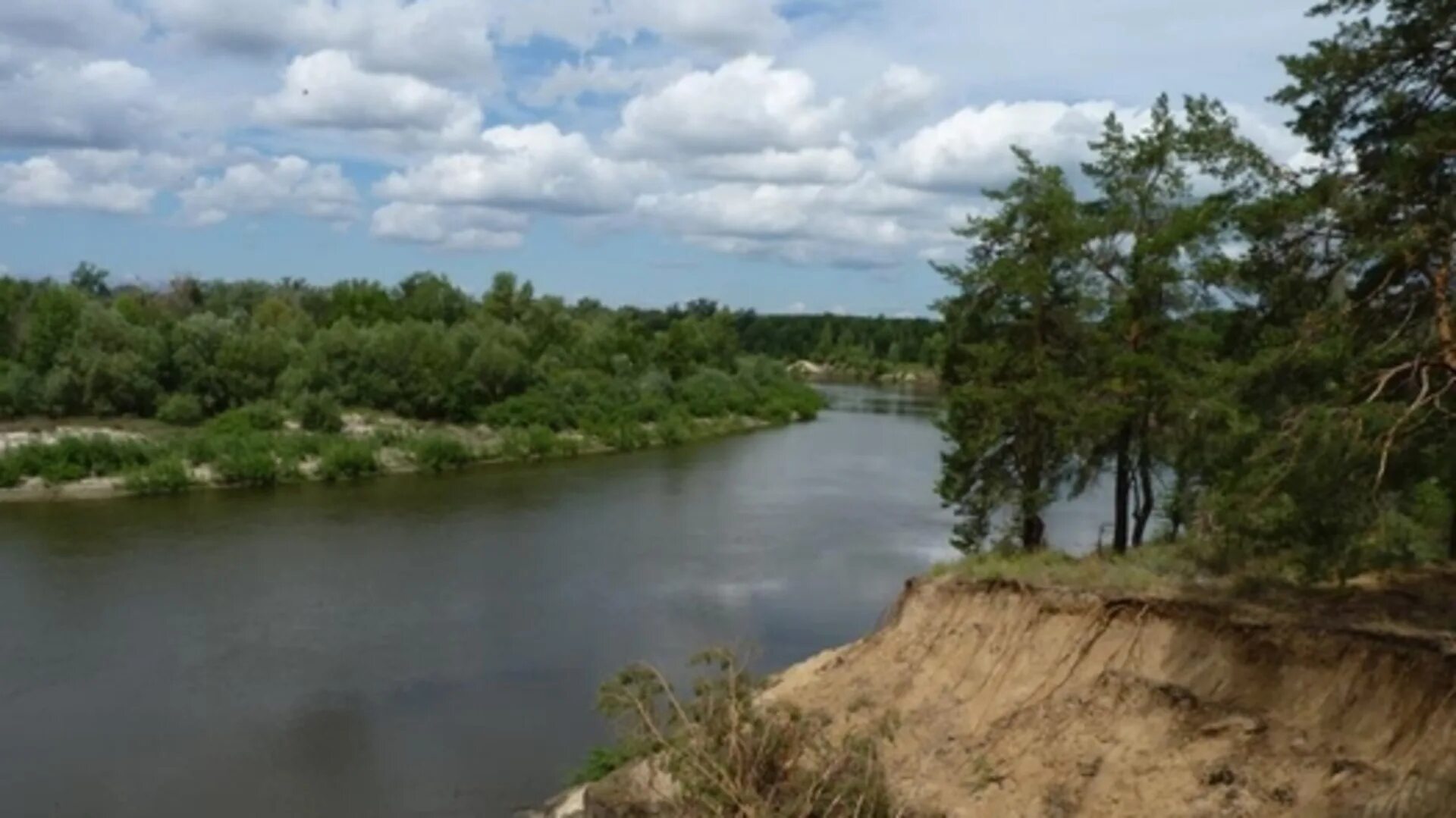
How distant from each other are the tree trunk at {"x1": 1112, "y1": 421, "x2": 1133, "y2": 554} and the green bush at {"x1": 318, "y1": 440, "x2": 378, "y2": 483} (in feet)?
108

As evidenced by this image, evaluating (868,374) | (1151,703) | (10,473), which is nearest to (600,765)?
(1151,703)

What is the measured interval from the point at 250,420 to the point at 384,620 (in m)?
28.6

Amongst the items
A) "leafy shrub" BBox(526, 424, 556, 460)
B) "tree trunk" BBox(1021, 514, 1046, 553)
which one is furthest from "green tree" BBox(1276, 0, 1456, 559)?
"leafy shrub" BBox(526, 424, 556, 460)

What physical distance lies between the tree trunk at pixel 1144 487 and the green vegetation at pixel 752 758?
30.1ft

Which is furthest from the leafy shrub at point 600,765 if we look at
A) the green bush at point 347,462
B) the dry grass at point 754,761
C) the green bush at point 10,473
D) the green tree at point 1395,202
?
the green bush at point 10,473

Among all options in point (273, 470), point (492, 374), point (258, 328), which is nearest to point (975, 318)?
point (273, 470)

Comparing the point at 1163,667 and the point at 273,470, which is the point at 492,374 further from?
the point at 1163,667

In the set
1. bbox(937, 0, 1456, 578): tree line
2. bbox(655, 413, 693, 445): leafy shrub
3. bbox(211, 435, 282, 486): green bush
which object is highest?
bbox(937, 0, 1456, 578): tree line

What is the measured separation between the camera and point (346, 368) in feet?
192

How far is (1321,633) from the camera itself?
36.8 ft

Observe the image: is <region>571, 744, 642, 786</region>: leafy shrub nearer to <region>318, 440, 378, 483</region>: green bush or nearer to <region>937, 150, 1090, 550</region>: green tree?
<region>937, 150, 1090, 550</region>: green tree

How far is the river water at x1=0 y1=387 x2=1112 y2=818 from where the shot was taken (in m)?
18.7

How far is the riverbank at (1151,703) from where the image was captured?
1041 cm

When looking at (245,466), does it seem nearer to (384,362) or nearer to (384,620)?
(384,362)
